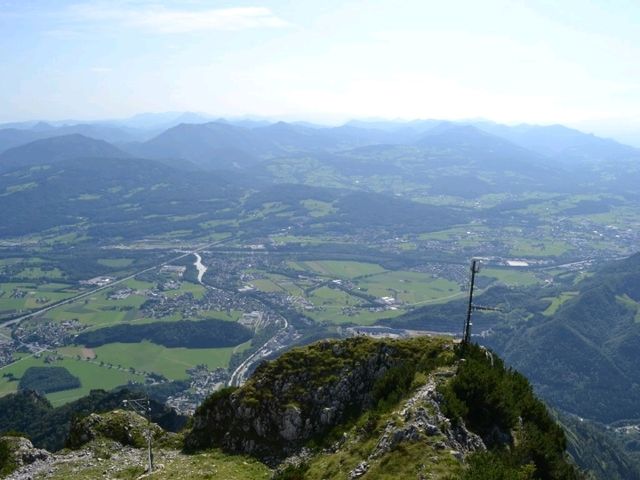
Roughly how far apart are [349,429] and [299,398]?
675 centimetres

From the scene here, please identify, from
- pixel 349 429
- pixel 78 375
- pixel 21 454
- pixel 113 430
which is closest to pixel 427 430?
pixel 349 429

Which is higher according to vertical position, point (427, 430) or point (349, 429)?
point (427, 430)

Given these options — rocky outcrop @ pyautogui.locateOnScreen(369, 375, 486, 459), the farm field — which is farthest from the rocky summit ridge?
the farm field

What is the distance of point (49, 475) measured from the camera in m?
44.0

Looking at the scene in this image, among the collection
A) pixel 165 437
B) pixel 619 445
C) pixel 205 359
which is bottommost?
pixel 619 445

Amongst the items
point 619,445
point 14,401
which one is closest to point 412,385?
point 14,401

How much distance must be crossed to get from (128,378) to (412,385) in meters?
157

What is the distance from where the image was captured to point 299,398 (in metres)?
47.4

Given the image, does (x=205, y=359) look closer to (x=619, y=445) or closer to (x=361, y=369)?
(x=619, y=445)

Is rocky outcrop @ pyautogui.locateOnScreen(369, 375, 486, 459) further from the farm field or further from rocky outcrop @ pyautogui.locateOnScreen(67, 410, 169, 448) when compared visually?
the farm field

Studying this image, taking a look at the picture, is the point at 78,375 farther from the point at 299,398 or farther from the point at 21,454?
the point at 299,398

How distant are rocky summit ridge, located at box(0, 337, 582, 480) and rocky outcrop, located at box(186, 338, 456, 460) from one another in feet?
0.31

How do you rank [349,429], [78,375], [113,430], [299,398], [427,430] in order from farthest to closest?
1. [78,375]
2. [113,430]
3. [299,398]
4. [349,429]
5. [427,430]

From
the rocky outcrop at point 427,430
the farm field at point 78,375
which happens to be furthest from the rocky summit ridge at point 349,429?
the farm field at point 78,375
